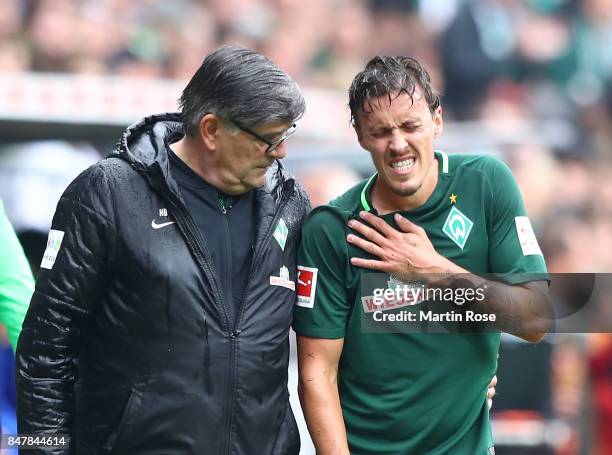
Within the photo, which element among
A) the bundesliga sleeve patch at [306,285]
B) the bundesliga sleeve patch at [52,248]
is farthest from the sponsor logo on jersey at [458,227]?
the bundesliga sleeve patch at [52,248]

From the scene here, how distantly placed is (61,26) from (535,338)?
18.5 feet

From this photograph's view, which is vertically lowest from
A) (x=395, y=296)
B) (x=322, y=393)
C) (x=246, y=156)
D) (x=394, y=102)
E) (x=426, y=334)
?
(x=322, y=393)

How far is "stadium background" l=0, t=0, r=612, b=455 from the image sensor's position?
6.86 metres

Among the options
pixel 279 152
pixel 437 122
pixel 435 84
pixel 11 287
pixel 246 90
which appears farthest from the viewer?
pixel 435 84

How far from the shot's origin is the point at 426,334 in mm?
3707

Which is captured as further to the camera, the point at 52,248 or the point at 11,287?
the point at 11,287

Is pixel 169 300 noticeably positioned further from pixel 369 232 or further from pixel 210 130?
pixel 369 232

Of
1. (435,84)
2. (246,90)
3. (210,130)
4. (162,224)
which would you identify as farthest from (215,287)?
(435,84)

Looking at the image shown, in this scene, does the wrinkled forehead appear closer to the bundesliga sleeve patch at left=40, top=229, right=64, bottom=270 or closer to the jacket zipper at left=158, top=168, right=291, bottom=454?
the jacket zipper at left=158, top=168, right=291, bottom=454

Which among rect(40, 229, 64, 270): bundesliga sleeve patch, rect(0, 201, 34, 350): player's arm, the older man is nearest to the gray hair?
the older man

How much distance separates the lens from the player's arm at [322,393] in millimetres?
3672

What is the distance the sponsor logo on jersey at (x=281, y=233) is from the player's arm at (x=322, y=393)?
0.32m

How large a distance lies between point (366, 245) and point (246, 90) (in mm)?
644

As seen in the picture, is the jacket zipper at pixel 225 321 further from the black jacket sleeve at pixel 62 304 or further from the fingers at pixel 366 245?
the fingers at pixel 366 245
